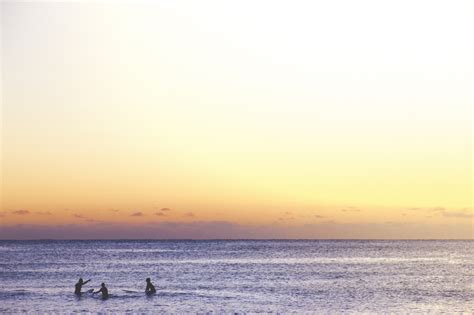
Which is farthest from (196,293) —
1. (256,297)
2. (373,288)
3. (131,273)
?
(131,273)

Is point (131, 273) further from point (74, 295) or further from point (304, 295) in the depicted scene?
point (304, 295)

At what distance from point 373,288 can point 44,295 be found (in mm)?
26275

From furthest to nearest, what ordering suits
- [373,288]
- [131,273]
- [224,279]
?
[131,273] < [224,279] < [373,288]

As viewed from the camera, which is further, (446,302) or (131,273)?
(131,273)

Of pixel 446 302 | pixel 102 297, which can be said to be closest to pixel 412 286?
pixel 446 302

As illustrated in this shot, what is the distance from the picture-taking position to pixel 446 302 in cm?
4284

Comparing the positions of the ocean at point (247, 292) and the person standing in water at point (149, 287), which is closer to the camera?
the ocean at point (247, 292)

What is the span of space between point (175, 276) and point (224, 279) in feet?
22.1

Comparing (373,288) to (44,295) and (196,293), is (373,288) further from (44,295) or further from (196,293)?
(44,295)

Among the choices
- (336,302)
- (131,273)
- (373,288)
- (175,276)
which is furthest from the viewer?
(131,273)

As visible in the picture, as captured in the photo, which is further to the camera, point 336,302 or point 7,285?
point 7,285

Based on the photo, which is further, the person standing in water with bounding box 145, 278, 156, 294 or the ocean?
the person standing in water with bounding box 145, 278, 156, 294

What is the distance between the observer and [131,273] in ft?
226

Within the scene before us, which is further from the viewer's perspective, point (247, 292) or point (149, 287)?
point (247, 292)
